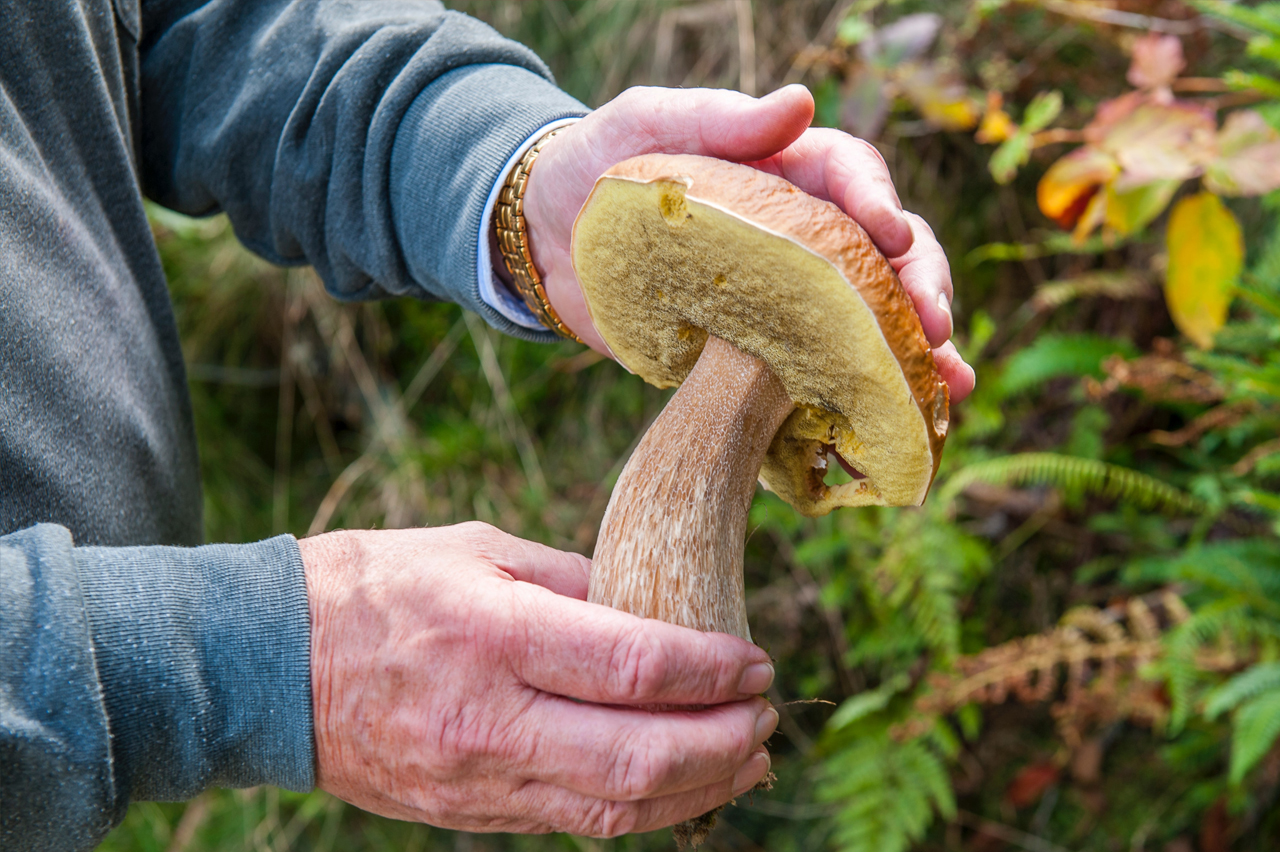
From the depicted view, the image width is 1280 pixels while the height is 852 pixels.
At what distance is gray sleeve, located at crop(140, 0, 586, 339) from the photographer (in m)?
0.96

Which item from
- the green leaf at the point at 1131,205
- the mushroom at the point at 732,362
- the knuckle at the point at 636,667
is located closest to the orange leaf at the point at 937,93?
the green leaf at the point at 1131,205

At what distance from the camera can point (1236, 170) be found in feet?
3.76

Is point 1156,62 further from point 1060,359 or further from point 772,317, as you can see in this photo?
point 772,317

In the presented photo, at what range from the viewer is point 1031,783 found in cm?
157

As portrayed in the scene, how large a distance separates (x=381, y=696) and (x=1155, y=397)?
1.46 metres

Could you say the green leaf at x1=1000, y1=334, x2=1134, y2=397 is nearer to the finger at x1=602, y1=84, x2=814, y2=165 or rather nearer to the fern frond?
the fern frond

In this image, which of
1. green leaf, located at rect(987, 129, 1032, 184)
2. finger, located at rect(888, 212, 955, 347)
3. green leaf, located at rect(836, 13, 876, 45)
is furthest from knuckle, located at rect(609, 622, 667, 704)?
green leaf, located at rect(836, 13, 876, 45)

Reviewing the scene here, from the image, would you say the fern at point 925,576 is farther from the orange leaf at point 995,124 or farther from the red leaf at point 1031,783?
the orange leaf at point 995,124

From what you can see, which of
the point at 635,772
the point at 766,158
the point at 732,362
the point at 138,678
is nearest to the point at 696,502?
the point at 732,362

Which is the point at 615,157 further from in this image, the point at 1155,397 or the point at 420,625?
the point at 1155,397

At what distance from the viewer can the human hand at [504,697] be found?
0.62 meters

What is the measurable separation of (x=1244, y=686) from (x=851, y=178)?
41.6 inches

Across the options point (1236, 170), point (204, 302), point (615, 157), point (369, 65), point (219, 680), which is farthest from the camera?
point (204, 302)

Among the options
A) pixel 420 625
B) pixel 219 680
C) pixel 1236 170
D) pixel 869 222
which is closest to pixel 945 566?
pixel 1236 170
